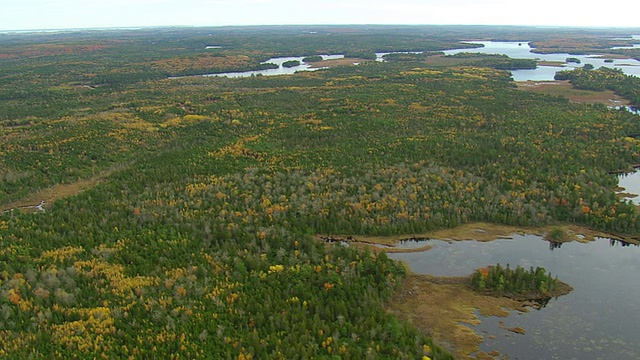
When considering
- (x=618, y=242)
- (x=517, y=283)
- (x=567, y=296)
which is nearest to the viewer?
(x=567, y=296)

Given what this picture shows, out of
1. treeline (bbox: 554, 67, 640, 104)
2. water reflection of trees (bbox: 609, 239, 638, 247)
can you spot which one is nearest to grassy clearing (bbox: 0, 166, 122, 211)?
water reflection of trees (bbox: 609, 239, 638, 247)

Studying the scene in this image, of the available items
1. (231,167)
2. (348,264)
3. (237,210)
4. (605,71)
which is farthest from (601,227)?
(605,71)

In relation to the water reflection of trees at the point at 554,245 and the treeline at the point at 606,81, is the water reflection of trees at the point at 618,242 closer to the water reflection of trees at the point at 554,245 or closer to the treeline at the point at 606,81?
the water reflection of trees at the point at 554,245

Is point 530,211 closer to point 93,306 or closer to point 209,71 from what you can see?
point 93,306

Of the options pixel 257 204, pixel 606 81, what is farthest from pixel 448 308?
pixel 606 81

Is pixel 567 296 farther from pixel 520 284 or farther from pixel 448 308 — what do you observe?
pixel 448 308

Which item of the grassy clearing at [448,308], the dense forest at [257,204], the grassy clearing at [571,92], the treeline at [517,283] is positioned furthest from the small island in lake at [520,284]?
the grassy clearing at [571,92]
